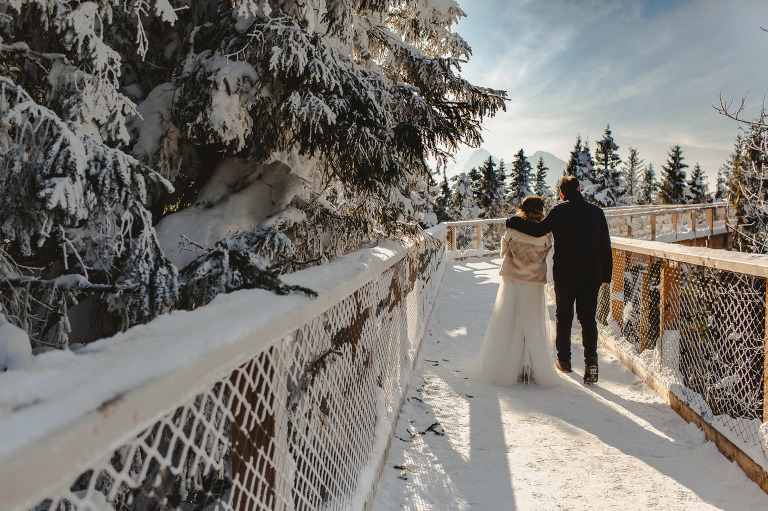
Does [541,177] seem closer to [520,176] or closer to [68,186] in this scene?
[520,176]

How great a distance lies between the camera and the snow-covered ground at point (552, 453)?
8.57 feet

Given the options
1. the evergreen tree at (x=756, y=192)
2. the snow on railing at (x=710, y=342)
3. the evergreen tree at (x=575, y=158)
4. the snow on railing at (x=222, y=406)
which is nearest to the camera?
the snow on railing at (x=222, y=406)

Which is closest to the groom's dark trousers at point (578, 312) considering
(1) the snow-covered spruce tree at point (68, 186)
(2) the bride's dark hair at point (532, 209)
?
(2) the bride's dark hair at point (532, 209)

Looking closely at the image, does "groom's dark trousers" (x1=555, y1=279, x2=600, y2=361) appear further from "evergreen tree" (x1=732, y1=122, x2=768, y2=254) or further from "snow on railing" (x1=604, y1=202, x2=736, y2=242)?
"snow on railing" (x1=604, y1=202, x2=736, y2=242)

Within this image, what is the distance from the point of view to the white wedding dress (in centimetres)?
443

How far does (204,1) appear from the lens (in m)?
4.61

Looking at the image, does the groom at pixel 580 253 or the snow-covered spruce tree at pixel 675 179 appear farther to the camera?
the snow-covered spruce tree at pixel 675 179

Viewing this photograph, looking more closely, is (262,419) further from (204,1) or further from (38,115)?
(204,1)

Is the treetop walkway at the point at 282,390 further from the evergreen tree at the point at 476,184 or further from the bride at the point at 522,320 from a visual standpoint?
the evergreen tree at the point at 476,184

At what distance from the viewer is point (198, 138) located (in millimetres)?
4125

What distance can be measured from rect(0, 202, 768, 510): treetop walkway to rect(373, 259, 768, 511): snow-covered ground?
113 mm

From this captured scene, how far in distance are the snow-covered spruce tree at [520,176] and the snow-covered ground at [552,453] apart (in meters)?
51.4

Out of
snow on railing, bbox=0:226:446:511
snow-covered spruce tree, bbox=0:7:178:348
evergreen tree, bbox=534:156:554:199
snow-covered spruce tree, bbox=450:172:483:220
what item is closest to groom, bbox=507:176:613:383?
snow on railing, bbox=0:226:446:511

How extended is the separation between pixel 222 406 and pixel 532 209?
13.5 feet
